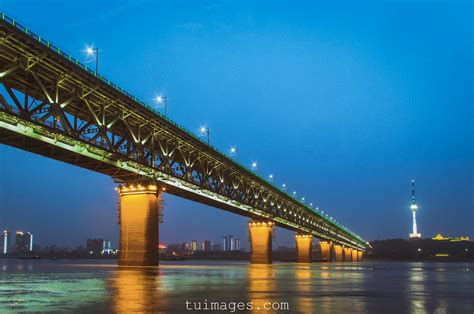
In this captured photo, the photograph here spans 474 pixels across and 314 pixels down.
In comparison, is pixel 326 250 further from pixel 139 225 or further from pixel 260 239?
pixel 139 225

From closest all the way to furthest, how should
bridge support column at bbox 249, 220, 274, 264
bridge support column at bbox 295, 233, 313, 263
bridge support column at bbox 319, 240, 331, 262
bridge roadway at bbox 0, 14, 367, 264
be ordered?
bridge roadway at bbox 0, 14, 367, 264
bridge support column at bbox 249, 220, 274, 264
bridge support column at bbox 295, 233, 313, 263
bridge support column at bbox 319, 240, 331, 262

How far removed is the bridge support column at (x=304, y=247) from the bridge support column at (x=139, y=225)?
99.3 m

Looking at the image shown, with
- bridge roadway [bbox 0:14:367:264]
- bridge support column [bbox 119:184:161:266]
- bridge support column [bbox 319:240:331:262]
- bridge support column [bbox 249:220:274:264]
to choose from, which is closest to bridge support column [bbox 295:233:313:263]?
bridge support column [bbox 319:240:331:262]

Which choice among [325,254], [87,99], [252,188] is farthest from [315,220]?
[87,99]

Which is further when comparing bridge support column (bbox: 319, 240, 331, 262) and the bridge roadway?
bridge support column (bbox: 319, 240, 331, 262)

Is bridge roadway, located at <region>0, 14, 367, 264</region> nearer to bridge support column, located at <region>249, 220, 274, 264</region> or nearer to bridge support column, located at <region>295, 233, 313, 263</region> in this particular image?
bridge support column, located at <region>249, 220, 274, 264</region>

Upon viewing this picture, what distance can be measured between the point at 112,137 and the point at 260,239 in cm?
6323

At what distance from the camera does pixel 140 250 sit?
58.5 metres

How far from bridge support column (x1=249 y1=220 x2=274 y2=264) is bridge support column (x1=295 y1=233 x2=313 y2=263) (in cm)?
4452

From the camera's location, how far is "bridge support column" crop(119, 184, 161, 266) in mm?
58531

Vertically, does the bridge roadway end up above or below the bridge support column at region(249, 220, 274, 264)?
above

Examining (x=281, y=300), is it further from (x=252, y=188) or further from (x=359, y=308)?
(x=252, y=188)

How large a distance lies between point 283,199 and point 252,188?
21.3 meters

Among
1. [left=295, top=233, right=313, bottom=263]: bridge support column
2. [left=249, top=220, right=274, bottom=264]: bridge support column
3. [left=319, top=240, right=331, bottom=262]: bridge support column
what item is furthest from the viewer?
[left=319, top=240, right=331, bottom=262]: bridge support column
